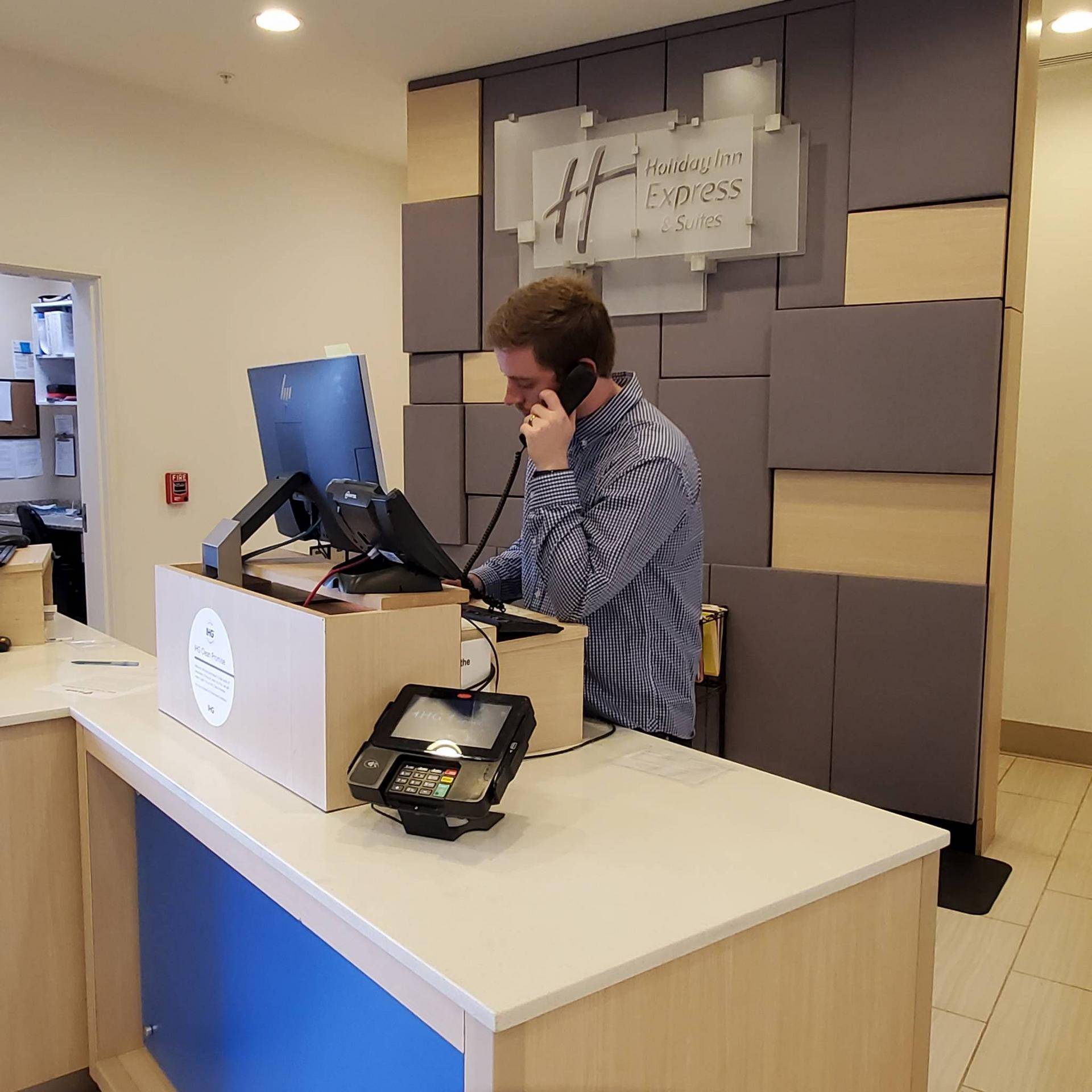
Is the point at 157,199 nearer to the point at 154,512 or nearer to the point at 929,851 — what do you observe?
the point at 154,512

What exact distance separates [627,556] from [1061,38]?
3.31m

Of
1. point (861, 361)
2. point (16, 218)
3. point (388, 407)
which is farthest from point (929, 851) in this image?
Result: point (388, 407)

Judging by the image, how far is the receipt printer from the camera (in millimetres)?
1273

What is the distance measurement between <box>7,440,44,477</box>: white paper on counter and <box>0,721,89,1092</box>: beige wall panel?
4525 mm

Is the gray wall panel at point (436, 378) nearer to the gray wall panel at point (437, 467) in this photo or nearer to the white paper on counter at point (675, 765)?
the gray wall panel at point (437, 467)

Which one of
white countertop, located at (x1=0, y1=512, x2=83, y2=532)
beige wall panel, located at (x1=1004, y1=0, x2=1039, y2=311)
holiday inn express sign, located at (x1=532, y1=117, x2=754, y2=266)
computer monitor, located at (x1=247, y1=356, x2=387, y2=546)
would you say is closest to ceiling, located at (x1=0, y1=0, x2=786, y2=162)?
holiday inn express sign, located at (x1=532, y1=117, x2=754, y2=266)

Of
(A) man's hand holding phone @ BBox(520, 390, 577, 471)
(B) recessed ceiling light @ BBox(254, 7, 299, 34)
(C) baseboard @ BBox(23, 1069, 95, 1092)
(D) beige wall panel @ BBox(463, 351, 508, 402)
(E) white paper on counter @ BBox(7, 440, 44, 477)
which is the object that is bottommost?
(C) baseboard @ BBox(23, 1069, 95, 1092)

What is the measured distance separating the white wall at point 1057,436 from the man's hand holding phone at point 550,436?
3.16 metres

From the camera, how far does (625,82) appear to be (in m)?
3.82

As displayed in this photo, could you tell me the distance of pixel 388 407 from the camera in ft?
19.1

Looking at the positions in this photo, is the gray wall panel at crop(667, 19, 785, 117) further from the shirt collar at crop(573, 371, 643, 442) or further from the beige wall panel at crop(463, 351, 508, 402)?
the shirt collar at crop(573, 371, 643, 442)

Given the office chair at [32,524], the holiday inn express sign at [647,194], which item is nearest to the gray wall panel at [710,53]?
the holiday inn express sign at [647,194]

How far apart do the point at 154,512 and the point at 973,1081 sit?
3903 mm

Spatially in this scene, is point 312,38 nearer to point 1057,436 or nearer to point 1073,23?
point 1073,23
